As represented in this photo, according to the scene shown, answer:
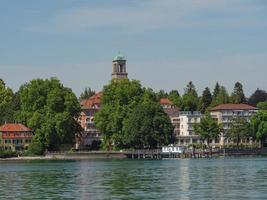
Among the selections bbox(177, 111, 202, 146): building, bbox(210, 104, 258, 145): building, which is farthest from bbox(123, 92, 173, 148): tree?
bbox(177, 111, 202, 146): building

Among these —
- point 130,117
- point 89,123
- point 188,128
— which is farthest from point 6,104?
point 188,128

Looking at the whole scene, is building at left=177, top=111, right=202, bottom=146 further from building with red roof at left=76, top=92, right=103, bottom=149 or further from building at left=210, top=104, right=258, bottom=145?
building with red roof at left=76, top=92, right=103, bottom=149

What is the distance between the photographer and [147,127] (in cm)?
13938

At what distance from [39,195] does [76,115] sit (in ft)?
333

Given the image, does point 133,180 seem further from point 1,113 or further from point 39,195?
point 1,113

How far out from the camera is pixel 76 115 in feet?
497

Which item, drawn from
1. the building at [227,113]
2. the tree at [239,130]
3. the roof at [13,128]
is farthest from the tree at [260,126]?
the roof at [13,128]

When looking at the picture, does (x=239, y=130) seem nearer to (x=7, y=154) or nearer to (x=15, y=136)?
(x=15, y=136)

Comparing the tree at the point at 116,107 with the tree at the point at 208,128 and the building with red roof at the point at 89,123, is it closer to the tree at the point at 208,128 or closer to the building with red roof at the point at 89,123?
the tree at the point at 208,128

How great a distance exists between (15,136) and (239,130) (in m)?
43.4

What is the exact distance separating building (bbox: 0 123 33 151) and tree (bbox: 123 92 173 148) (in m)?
20.4

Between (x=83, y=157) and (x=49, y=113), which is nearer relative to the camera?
(x=49, y=113)

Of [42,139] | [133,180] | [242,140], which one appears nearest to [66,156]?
[42,139]

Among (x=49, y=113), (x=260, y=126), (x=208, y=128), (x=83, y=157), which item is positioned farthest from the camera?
(x=208, y=128)
